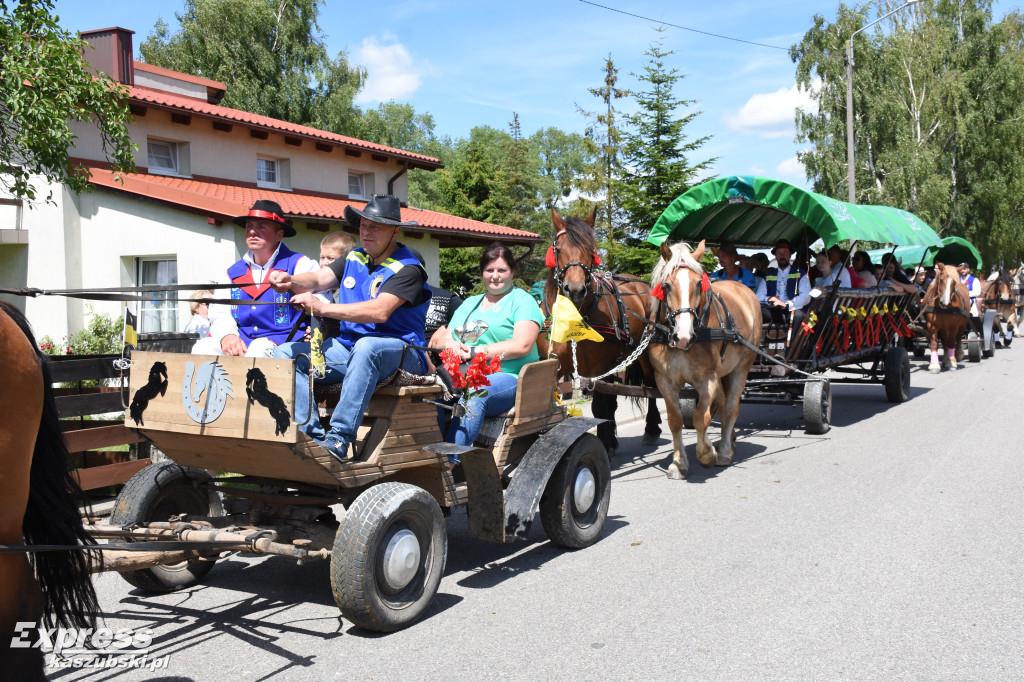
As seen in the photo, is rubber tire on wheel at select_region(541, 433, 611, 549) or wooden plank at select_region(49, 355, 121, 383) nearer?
rubber tire on wheel at select_region(541, 433, 611, 549)

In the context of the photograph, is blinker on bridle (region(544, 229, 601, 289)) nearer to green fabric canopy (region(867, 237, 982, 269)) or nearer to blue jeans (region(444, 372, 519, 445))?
blue jeans (region(444, 372, 519, 445))

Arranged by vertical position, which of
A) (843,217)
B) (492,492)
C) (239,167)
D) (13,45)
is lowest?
(492,492)

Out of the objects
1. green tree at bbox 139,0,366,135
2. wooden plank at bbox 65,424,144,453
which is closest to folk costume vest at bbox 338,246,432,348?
wooden plank at bbox 65,424,144,453

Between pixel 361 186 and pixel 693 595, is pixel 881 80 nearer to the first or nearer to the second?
pixel 361 186

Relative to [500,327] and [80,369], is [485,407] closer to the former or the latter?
[500,327]

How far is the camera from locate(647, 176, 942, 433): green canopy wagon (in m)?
9.18

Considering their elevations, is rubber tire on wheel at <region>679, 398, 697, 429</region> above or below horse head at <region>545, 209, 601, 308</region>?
below

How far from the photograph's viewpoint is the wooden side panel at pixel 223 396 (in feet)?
12.0

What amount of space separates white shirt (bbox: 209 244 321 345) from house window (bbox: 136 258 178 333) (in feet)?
32.5

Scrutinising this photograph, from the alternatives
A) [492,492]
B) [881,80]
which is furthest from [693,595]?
[881,80]

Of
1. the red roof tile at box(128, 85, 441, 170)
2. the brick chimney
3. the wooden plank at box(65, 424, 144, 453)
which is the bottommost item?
the wooden plank at box(65, 424, 144, 453)

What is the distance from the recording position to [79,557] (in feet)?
9.84

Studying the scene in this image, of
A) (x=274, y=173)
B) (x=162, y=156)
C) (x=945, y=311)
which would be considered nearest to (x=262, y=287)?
(x=162, y=156)

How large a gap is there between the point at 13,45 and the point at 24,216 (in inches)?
407
